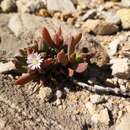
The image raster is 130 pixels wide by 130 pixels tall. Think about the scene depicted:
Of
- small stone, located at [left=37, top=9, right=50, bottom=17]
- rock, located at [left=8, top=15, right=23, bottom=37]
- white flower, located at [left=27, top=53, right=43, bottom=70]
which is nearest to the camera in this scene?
white flower, located at [left=27, top=53, right=43, bottom=70]

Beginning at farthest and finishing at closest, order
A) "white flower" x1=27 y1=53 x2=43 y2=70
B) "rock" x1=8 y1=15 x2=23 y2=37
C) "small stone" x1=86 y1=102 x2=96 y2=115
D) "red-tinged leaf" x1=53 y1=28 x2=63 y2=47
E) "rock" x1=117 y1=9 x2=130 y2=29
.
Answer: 1. "rock" x1=117 y1=9 x2=130 y2=29
2. "rock" x1=8 y1=15 x2=23 y2=37
3. "red-tinged leaf" x1=53 y1=28 x2=63 y2=47
4. "white flower" x1=27 y1=53 x2=43 y2=70
5. "small stone" x1=86 y1=102 x2=96 y2=115

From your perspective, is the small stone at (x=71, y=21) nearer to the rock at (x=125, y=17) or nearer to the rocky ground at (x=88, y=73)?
the rocky ground at (x=88, y=73)

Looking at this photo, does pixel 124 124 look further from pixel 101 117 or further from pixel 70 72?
pixel 70 72

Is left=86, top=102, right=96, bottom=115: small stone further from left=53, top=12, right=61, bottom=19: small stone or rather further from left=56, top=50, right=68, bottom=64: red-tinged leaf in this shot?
left=53, top=12, right=61, bottom=19: small stone

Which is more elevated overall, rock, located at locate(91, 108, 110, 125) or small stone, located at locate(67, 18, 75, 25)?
small stone, located at locate(67, 18, 75, 25)

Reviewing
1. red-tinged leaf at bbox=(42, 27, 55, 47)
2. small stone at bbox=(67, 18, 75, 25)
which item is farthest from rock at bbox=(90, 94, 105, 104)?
small stone at bbox=(67, 18, 75, 25)

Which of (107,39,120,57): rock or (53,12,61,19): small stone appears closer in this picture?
(107,39,120,57): rock

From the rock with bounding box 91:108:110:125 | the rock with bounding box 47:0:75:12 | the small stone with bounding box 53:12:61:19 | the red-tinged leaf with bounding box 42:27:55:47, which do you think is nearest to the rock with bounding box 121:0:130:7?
the rock with bounding box 47:0:75:12

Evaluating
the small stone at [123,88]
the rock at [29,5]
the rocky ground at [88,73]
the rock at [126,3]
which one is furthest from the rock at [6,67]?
the rock at [126,3]

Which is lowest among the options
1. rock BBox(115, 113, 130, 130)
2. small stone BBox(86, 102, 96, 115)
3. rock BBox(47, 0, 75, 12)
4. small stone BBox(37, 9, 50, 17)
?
rock BBox(115, 113, 130, 130)
